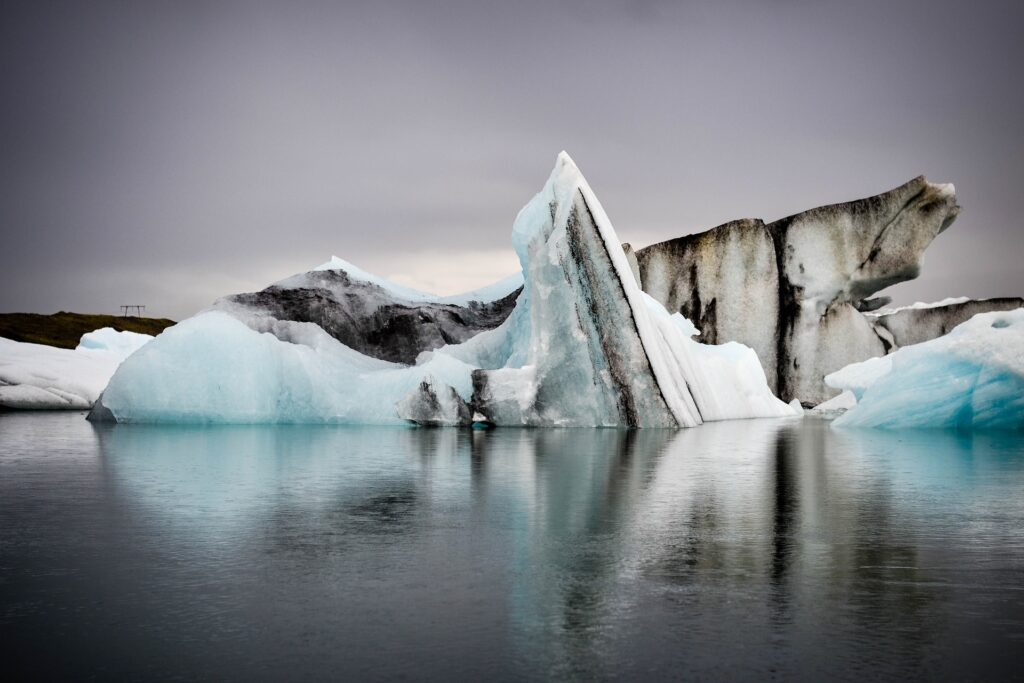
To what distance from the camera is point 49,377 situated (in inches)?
863

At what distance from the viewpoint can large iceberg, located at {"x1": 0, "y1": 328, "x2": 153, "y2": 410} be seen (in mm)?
Answer: 21016

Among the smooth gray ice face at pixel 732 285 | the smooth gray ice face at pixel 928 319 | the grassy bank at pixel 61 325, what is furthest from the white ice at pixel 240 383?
the grassy bank at pixel 61 325

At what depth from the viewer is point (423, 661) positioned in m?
2.42

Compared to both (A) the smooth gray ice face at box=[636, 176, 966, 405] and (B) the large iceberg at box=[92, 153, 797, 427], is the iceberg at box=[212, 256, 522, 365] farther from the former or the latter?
(A) the smooth gray ice face at box=[636, 176, 966, 405]

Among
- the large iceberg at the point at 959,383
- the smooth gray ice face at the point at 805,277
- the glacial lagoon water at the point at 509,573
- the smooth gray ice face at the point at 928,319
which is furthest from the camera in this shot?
the smooth gray ice face at the point at 928,319

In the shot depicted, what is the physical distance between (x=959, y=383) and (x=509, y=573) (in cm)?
1145

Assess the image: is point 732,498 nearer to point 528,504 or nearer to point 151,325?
point 528,504

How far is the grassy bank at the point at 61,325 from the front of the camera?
168 ft

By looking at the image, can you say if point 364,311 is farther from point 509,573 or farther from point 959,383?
point 509,573

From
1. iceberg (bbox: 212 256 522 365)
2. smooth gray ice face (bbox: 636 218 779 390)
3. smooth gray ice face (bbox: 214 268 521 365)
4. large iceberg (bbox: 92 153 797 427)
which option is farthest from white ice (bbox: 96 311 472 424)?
smooth gray ice face (bbox: 636 218 779 390)

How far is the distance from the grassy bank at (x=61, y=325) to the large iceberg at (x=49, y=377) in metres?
25.6

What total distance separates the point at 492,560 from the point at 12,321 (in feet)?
198

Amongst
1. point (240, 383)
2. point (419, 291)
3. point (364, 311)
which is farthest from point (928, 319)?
point (240, 383)

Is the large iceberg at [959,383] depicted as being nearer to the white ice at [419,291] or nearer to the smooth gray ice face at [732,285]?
the white ice at [419,291]
